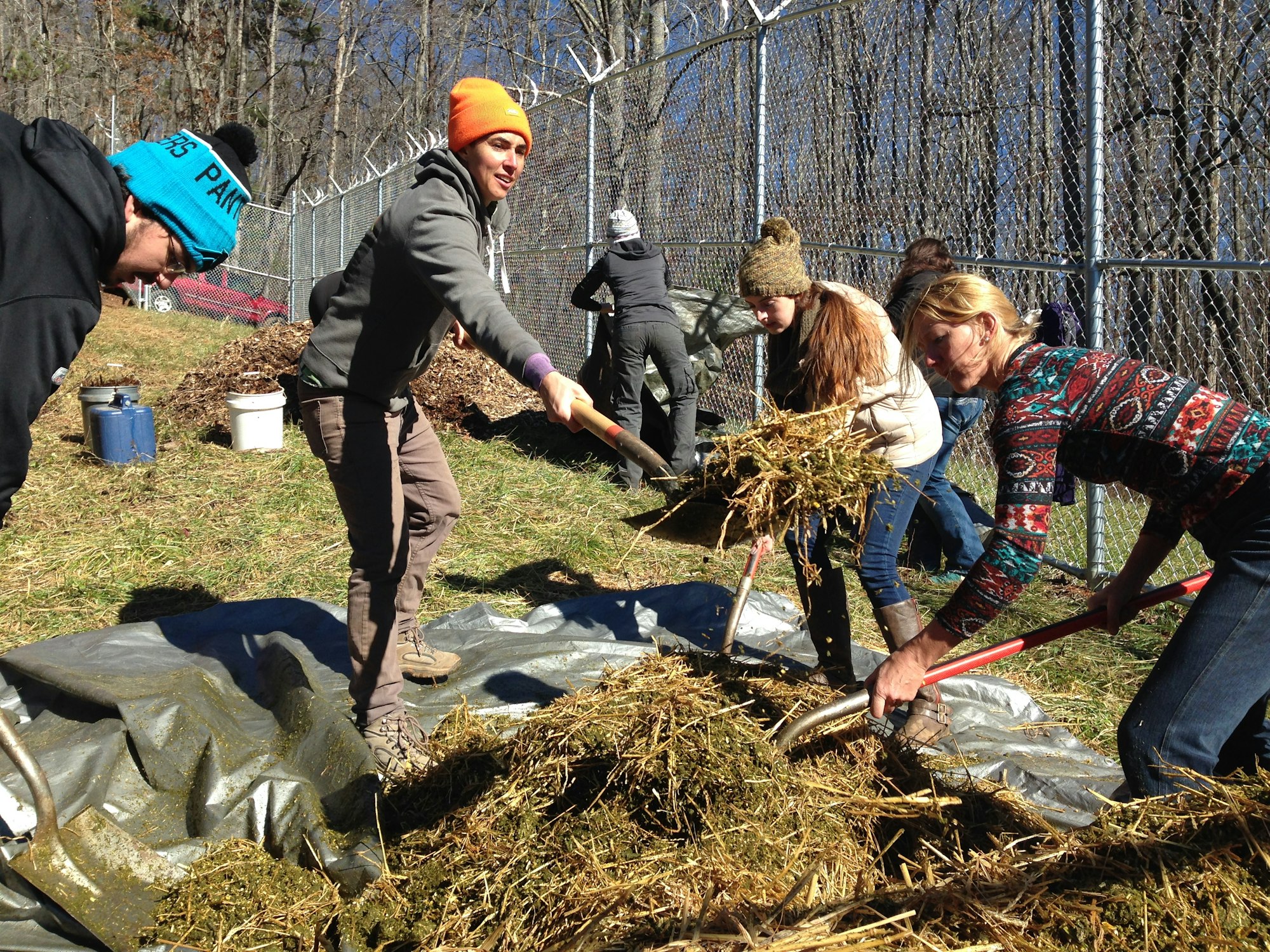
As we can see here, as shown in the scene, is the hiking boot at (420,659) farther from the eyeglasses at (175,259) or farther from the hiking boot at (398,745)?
the eyeglasses at (175,259)

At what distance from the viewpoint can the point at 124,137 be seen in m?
26.7

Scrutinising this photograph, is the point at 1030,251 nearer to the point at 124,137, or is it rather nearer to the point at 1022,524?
the point at 1022,524

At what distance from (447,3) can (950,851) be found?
35.6 metres

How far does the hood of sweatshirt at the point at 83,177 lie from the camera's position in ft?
6.21

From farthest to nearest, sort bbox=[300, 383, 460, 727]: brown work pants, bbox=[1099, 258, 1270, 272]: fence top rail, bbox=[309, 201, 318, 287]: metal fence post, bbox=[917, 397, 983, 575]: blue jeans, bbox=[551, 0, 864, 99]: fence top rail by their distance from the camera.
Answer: bbox=[309, 201, 318, 287]: metal fence post < bbox=[551, 0, 864, 99]: fence top rail < bbox=[917, 397, 983, 575]: blue jeans < bbox=[1099, 258, 1270, 272]: fence top rail < bbox=[300, 383, 460, 727]: brown work pants

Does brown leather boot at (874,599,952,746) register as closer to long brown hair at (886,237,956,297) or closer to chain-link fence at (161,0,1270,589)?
long brown hair at (886,237,956,297)

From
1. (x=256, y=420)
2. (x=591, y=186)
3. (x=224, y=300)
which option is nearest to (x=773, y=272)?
(x=256, y=420)

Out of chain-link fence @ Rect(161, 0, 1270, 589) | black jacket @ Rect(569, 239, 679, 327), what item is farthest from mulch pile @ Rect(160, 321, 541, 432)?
chain-link fence @ Rect(161, 0, 1270, 589)

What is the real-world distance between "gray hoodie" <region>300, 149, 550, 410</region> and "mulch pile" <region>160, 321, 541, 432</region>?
5410 mm

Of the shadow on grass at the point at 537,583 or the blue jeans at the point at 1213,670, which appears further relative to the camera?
the shadow on grass at the point at 537,583

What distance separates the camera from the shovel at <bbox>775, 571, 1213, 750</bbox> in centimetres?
239

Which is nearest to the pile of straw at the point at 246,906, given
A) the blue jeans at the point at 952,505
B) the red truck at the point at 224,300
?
the blue jeans at the point at 952,505

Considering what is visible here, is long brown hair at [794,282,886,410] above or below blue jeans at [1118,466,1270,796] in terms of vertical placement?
above

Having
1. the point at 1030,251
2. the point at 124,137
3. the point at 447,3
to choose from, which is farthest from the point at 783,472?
the point at 447,3
